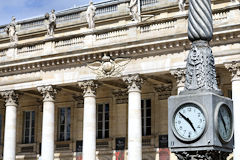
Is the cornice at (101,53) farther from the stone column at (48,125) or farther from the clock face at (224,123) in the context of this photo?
the clock face at (224,123)

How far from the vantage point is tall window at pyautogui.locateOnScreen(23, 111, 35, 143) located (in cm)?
3859

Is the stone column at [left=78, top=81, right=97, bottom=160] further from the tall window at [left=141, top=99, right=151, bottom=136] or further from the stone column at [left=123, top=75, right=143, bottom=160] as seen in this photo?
Answer: the tall window at [left=141, top=99, right=151, bottom=136]

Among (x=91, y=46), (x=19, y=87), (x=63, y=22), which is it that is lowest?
(x=19, y=87)

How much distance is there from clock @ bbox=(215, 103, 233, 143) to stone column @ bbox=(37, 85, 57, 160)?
2417 centimetres

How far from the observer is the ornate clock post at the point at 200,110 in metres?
8.32

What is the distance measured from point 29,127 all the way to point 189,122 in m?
31.5

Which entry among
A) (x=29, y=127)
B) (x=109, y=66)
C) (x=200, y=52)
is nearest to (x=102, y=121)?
(x=109, y=66)

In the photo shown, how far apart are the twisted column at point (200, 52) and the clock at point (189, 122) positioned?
1.17 feet

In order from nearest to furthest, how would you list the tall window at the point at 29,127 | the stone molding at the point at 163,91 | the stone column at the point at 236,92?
the stone column at the point at 236,92 → the stone molding at the point at 163,91 → the tall window at the point at 29,127

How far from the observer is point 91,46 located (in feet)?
102

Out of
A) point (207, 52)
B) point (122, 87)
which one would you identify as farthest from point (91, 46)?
point (207, 52)

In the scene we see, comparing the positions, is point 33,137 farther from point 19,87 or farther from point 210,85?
point 210,85

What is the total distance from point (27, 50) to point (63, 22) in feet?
16.5

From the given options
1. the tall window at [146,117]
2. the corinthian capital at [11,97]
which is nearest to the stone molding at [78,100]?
the corinthian capital at [11,97]
